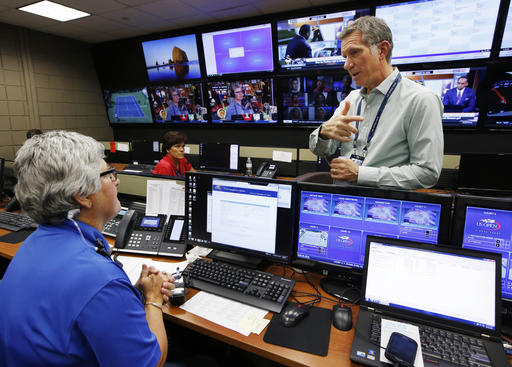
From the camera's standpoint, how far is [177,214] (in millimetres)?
1627

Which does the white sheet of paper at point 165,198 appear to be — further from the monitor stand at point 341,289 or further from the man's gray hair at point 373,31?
the man's gray hair at point 373,31

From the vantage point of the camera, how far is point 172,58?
4.32 meters

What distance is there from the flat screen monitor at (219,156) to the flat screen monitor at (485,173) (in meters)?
2.46

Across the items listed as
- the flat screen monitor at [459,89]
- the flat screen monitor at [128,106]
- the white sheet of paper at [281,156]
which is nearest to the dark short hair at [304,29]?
the flat screen monitor at [459,89]

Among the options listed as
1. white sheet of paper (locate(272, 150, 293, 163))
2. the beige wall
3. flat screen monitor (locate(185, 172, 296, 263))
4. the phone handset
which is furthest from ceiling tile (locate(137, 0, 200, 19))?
flat screen monitor (locate(185, 172, 296, 263))

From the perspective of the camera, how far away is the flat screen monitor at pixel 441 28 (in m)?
2.61

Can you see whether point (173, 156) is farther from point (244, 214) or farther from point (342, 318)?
point (342, 318)

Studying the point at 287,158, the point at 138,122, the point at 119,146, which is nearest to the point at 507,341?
the point at 287,158

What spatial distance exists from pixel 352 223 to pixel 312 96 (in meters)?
2.82

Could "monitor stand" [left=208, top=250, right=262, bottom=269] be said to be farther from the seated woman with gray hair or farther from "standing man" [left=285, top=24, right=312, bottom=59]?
"standing man" [left=285, top=24, right=312, bottom=59]

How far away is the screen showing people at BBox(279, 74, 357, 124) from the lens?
3.45m

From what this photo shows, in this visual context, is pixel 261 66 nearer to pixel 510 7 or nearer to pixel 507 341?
pixel 510 7

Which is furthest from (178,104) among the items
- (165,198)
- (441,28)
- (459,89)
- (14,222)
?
(459,89)

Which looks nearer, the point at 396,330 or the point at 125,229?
the point at 396,330
